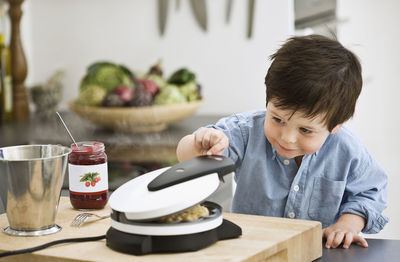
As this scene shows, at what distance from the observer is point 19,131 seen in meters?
2.34

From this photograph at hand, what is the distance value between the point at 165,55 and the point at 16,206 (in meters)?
1.80

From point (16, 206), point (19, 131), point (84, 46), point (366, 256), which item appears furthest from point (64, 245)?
point (84, 46)

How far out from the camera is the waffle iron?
876 mm

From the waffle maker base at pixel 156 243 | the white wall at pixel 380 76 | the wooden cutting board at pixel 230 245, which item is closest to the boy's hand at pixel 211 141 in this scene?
the wooden cutting board at pixel 230 245

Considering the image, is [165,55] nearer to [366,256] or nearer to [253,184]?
[253,184]

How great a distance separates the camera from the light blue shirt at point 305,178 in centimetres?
133

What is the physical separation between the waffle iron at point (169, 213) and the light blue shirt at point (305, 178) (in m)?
0.44

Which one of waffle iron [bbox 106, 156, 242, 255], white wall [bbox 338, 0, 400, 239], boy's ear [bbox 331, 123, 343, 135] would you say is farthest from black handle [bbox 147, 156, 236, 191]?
white wall [bbox 338, 0, 400, 239]

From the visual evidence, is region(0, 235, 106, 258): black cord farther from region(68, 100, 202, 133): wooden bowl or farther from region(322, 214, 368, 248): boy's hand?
region(68, 100, 202, 133): wooden bowl

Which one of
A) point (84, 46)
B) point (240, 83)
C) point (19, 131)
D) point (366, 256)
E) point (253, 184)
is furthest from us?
point (84, 46)

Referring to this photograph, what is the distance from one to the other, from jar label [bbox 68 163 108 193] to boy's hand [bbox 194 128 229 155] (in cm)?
18

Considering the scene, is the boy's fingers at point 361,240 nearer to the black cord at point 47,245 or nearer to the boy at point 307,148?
the boy at point 307,148

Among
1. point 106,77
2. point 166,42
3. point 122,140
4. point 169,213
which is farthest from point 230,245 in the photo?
point 166,42

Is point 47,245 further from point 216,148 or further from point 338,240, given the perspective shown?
point 338,240
